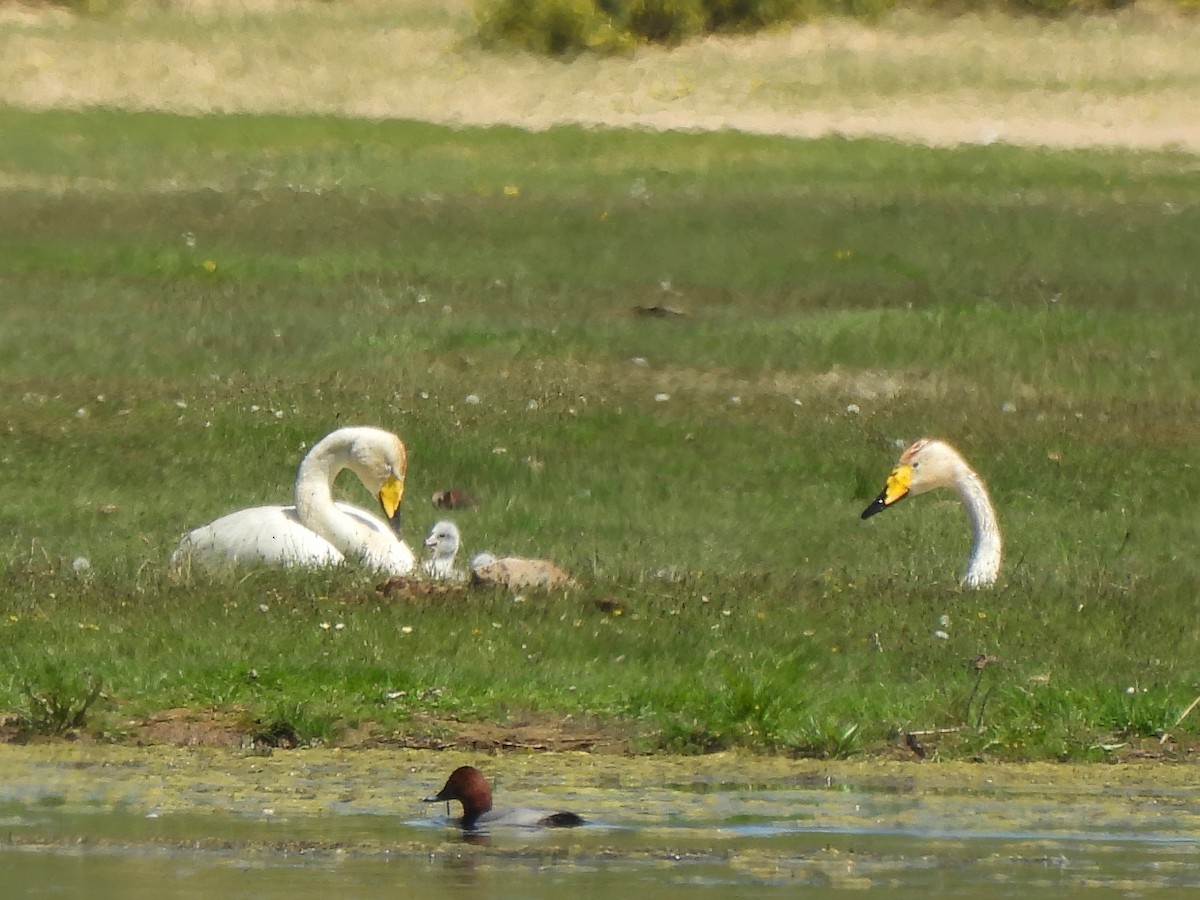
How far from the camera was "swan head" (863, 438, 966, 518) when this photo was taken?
46.4 ft

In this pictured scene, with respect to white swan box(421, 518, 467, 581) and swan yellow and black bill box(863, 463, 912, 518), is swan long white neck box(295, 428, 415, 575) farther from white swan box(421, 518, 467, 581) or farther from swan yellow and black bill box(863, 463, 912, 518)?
swan yellow and black bill box(863, 463, 912, 518)

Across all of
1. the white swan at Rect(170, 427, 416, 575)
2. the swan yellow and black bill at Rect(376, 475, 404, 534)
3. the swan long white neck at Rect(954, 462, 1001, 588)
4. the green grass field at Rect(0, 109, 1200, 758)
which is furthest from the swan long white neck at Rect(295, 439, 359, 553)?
the swan long white neck at Rect(954, 462, 1001, 588)

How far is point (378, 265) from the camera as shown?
2528cm

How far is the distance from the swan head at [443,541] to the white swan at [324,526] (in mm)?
122

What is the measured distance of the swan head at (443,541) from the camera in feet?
43.8

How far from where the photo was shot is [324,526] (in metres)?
13.5

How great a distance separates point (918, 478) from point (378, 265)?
11647mm

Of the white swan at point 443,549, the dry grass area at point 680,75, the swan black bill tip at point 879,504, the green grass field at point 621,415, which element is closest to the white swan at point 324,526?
the white swan at point 443,549

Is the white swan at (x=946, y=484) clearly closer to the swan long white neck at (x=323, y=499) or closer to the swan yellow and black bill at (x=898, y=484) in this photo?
the swan yellow and black bill at (x=898, y=484)

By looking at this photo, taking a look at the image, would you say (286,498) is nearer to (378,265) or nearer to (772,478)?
(772,478)

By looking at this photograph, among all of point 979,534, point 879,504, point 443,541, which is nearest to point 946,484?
point 879,504

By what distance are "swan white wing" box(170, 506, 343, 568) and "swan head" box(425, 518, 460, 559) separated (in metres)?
0.45

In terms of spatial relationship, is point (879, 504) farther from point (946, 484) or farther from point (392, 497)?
point (392, 497)

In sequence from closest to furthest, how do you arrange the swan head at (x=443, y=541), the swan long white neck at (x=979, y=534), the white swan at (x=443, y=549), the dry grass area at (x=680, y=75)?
1. the swan long white neck at (x=979, y=534)
2. the white swan at (x=443, y=549)
3. the swan head at (x=443, y=541)
4. the dry grass area at (x=680, y=75)
